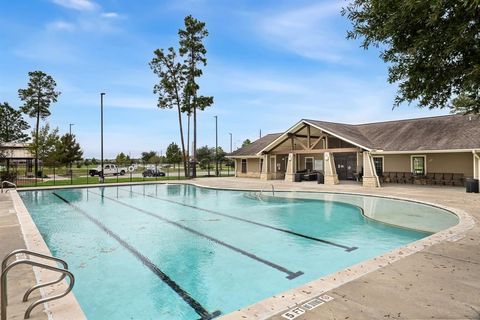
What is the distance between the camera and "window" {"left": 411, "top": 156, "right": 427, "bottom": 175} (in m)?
21.9

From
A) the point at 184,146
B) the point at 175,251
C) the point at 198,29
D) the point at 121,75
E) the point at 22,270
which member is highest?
the point at 198,29

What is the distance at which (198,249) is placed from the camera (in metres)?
8.48

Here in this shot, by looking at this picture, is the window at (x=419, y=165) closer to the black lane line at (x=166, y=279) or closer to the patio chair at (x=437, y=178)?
Result: the patio chair at (x=437, y=178)

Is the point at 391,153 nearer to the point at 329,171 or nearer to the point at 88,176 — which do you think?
the point at 329,171

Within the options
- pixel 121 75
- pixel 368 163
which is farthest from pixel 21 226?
pixel 368 163

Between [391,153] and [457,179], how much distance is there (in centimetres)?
442

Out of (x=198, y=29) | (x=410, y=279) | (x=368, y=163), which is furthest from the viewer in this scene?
(x=198, y=29)

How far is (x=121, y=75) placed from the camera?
21984 millimetres

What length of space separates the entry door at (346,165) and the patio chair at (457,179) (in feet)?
25.1

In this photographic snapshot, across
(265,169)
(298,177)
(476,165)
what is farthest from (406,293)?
(265,169)

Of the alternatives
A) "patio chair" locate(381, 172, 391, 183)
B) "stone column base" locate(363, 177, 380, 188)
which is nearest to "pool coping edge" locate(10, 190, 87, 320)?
"stone column base" locate(363, 177, 380, 188)

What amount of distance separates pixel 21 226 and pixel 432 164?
24.3 meters

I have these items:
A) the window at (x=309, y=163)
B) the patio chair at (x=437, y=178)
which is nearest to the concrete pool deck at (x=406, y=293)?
the patio chair at (x=437, y=178)

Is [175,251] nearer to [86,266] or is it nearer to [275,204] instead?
[86,266]
